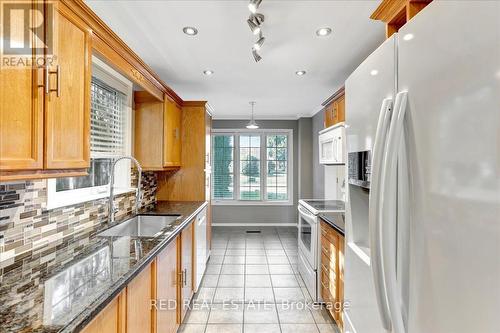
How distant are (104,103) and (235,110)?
3401 mm

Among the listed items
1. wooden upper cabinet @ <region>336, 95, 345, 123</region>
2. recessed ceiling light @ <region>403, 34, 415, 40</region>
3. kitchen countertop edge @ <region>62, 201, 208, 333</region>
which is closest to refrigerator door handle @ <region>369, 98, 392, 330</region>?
recessed ceiling light @ <region>403, 34, 415, 40</region>

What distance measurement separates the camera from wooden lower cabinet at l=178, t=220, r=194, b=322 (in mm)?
2314

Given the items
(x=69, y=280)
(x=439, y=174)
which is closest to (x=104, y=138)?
(x=69, y=280)

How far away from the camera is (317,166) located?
579 centimetres

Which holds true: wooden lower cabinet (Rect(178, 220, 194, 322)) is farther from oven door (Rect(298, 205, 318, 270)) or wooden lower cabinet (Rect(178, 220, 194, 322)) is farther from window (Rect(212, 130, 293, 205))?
window (Rect(212, 130, 293, 205))

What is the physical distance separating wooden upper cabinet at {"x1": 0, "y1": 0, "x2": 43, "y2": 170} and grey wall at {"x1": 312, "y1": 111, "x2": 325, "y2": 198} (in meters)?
4.70

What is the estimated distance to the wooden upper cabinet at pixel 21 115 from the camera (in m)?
0.97

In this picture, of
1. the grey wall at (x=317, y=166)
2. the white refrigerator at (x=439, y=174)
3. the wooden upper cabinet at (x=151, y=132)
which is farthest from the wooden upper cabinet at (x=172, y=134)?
the grey wall at (x=317, y=166)

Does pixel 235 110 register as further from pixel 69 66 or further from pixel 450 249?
pixel 450 249

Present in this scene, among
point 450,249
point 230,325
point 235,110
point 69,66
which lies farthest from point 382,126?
point 235,110

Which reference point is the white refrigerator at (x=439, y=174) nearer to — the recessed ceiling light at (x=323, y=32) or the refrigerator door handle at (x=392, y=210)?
the refrigerator door handle at (x=392, y=210)

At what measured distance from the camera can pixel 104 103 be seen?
254cm

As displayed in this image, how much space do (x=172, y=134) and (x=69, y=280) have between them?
236 cm

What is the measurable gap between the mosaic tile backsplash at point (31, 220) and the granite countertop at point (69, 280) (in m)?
0.06
